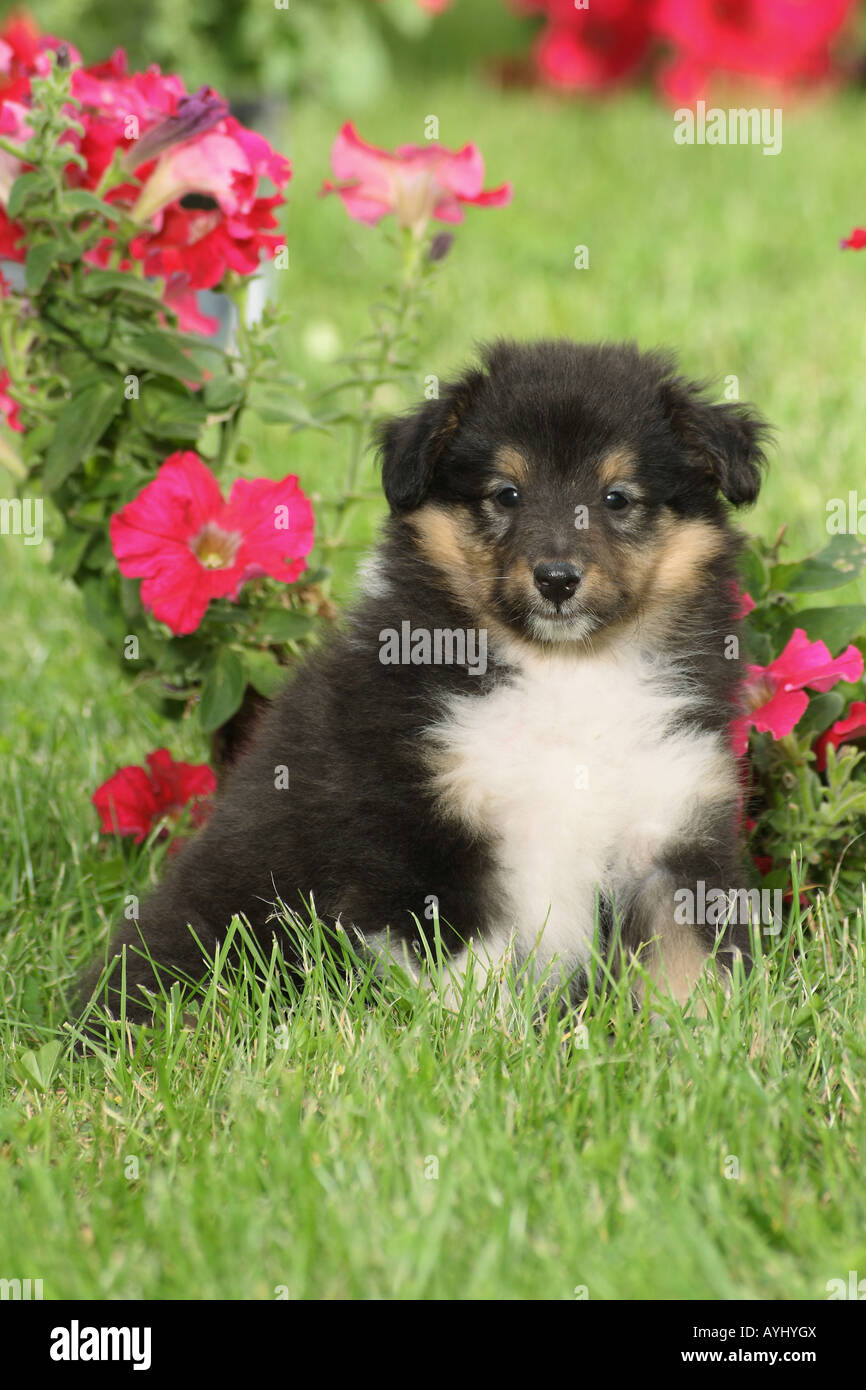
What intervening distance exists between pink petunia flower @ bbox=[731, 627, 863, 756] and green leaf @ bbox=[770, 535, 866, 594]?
0.85ft

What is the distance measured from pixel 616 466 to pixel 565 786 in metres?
0.63

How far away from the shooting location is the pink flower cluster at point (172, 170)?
3.52 meters

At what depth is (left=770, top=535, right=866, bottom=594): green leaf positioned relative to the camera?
371 cm

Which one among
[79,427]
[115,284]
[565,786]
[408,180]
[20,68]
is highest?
[20,68]

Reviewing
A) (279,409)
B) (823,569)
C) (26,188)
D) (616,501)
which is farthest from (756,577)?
(26,188)

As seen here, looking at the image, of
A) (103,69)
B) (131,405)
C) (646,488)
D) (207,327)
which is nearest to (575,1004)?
(646,488)

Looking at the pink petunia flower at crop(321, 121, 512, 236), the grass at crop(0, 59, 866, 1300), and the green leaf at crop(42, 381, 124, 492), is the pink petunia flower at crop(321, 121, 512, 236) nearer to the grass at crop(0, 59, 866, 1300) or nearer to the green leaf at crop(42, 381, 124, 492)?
the green leaf at crop(42, 381, 124, 492)

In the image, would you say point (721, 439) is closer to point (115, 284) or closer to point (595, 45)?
point (115, 284)

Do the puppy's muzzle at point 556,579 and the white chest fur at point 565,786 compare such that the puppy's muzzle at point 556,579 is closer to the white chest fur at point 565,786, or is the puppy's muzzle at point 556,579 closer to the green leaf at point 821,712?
the white chest fur at point 565,786

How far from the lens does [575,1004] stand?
3115 mm

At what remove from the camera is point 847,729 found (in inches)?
140

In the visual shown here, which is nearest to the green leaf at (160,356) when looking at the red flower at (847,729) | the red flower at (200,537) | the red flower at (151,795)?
the red flower at (200,537)

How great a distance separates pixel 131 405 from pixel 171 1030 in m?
1.52

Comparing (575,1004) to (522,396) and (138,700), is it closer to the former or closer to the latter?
(522,396)
